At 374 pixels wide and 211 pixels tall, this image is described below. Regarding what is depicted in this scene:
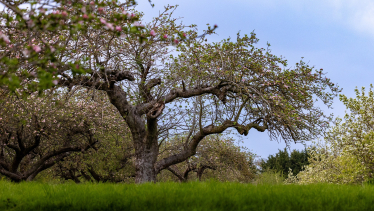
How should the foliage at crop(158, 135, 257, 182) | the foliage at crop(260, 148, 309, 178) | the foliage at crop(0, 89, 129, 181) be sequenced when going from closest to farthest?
the foliage at crop(0, 89, 129, 181) < the foliage at crop(158, 135, 257, 182) < the foliage at crop(260, 148, 309, 178)

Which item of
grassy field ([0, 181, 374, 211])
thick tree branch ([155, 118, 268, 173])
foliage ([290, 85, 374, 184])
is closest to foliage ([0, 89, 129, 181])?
thick tree branch ([155, 118, 268, 173])

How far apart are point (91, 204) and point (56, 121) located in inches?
336

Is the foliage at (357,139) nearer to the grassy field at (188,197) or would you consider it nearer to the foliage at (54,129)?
the grassy field at (188,197)

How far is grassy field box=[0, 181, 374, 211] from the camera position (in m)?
7.28

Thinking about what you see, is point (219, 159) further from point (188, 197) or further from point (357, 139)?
point (188, 197)

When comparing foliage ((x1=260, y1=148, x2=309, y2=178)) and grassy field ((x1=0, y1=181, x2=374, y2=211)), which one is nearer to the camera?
grassy field ((x1=0, y1=181, x2=374, y2=211))

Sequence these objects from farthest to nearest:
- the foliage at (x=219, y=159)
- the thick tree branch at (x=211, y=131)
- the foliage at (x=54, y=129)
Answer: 1. the foliage at (x=219, y=159)
2. the foliage at (x=54, y=129)
3. the thick tree branch at (x=211, y=131)

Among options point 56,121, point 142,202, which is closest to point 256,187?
point 142,202

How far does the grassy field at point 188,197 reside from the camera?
728 cm

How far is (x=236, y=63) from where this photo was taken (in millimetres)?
12242

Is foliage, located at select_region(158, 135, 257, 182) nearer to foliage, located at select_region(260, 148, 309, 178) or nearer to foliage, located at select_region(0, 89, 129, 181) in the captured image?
foliage, located at select_region(0, 89, 129, 181)

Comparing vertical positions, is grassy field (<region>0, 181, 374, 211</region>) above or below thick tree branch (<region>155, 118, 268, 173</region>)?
below

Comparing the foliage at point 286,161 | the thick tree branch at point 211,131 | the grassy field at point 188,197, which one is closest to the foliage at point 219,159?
the thick tree branch at point 211,131

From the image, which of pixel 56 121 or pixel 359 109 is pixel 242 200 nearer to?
pixel 56 121
